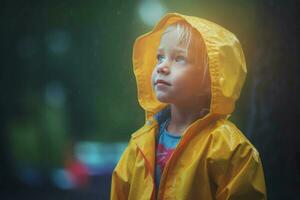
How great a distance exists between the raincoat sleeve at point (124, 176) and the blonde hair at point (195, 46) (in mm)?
395

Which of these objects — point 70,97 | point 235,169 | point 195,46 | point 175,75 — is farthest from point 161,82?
point 70,97

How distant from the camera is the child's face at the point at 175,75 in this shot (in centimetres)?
151

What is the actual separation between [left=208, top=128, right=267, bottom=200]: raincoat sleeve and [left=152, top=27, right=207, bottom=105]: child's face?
0.20 metres

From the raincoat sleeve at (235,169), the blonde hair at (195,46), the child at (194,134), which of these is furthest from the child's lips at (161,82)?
the raincoat sleeve at (235,169)

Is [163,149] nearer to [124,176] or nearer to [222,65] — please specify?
[124,176]

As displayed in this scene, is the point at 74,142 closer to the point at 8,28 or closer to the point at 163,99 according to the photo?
the point at 8,28

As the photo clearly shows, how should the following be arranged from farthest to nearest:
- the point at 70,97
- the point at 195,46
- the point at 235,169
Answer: the point at 70,97 < the point at 195,46 < the point at 235,169

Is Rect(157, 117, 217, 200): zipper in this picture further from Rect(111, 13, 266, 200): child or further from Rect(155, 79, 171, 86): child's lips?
Rect(155, 79, 171, 86): child's lips

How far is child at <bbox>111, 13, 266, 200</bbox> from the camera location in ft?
4.68

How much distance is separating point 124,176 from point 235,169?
1.43 ft

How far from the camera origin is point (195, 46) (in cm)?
153

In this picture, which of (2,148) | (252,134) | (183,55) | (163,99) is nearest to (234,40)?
(183,55)

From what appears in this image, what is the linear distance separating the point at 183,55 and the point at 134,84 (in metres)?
0.80

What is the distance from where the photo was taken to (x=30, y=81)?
235 cm
